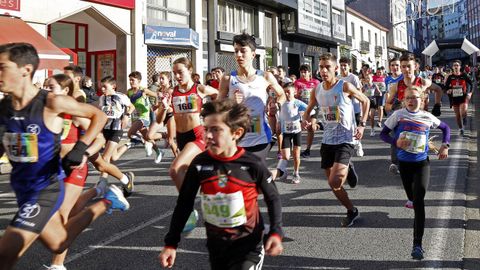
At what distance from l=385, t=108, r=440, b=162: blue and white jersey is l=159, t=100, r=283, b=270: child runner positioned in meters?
2.28

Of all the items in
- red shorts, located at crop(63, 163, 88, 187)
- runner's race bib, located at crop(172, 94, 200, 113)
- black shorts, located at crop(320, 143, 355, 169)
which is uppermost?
runner's race bib, located at crop(172, 94, 200, 113)

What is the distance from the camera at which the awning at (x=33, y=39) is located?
1375 cm

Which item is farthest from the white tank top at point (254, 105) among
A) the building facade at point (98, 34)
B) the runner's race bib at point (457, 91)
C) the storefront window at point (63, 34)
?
the storefront window at point (63, 34)

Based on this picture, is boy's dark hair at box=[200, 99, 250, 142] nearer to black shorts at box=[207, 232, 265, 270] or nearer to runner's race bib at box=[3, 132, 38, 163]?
black shorts at box=[207, 232, 265, 270]

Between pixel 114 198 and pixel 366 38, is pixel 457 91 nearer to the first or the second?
pixel 114 198

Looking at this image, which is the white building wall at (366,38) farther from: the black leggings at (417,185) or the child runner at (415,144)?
the black leggings at (417,185)

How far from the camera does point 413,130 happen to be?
475 cm

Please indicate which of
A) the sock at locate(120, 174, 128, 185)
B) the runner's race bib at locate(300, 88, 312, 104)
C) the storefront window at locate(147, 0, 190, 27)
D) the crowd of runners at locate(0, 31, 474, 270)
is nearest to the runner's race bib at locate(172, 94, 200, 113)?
the crowd of runners at locate(0, 31, 474, 270)

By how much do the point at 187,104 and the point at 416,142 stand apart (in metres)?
2.77

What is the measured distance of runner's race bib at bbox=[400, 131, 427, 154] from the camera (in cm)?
463

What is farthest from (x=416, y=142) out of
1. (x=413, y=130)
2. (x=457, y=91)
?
(x=457, y=91)

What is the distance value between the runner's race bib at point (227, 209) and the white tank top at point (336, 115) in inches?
121

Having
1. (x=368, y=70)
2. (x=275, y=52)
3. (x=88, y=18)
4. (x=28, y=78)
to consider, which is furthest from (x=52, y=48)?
(x=275, y=52)

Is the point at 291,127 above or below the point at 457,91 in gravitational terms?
below
